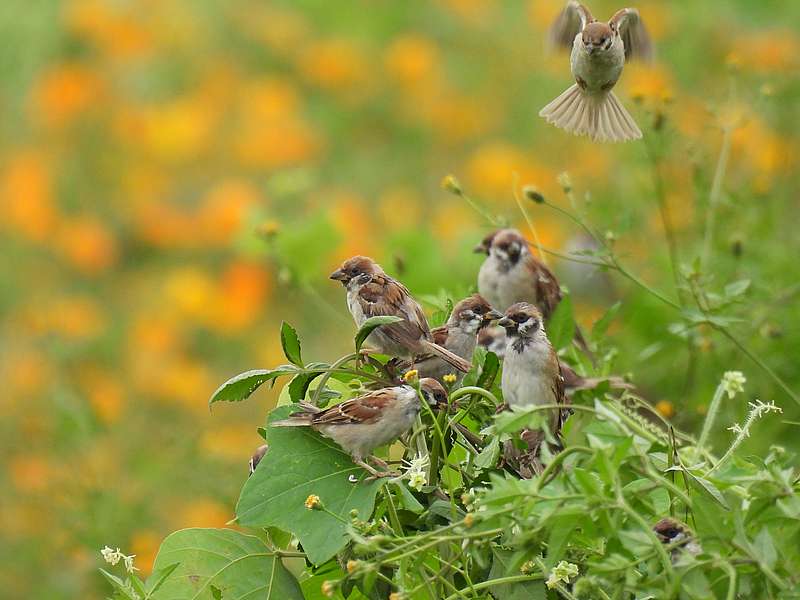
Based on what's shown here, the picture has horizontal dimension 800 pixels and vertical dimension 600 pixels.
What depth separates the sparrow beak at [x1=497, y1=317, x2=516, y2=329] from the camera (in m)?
2.53

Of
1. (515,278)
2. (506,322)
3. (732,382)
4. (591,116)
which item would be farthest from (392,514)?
(515,278)

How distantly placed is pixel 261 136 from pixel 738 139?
9.10 ft

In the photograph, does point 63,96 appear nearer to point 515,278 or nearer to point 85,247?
point 85,247

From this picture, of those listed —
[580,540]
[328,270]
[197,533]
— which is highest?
[328,270]

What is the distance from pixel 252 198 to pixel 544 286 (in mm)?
3657

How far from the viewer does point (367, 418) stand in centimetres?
196

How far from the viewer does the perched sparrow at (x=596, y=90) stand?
246cm

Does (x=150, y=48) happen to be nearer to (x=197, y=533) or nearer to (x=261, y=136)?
(x=261, y=136)

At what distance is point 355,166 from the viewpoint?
7188 mm

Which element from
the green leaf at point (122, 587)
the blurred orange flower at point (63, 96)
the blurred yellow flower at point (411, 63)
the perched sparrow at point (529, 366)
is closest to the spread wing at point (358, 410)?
the perched sparrow at point (529, 366)

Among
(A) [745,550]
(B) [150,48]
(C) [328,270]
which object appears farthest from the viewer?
(B) [150,48]

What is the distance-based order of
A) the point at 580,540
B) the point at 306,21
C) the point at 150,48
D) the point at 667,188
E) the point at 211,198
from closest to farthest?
the point at 580,540
the point at 667,188
the point at 211,198
the point at 150,48
the point at 306,21

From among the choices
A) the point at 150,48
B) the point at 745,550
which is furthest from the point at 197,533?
the point at 150,48

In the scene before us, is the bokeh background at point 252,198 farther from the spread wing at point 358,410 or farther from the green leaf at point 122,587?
the green leaf at point 122,587
